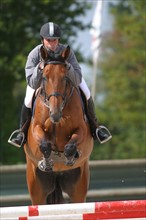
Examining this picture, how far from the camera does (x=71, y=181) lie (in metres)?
9.27

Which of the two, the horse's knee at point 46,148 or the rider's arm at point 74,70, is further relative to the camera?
the rider's arm at point 74,70

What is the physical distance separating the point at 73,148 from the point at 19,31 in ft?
36.8

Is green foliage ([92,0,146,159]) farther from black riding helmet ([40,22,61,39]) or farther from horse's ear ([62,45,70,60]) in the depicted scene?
black riding helmet ([40,22,61,39])

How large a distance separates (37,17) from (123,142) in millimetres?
17245

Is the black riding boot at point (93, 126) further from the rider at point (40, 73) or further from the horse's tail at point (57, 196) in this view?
the horse's tail at point (57, 196)

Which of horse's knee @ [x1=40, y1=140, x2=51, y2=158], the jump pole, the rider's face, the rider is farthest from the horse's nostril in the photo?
the jump pole

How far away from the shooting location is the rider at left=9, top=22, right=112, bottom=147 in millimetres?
8266

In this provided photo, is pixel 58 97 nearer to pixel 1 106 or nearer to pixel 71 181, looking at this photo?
pixel 71 181

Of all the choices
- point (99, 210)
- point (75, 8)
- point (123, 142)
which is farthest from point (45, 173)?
point (123, 142)

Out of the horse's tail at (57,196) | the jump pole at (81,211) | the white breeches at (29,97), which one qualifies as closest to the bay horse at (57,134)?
the horse's tail at (57,196)

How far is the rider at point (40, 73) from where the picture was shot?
27.1ft

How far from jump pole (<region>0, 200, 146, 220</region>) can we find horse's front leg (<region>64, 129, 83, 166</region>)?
54.7 inches

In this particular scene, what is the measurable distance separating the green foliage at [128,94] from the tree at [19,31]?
10380mm

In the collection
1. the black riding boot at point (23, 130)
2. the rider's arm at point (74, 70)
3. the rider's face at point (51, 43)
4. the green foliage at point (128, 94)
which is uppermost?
the rider's face at point (51, 43)
